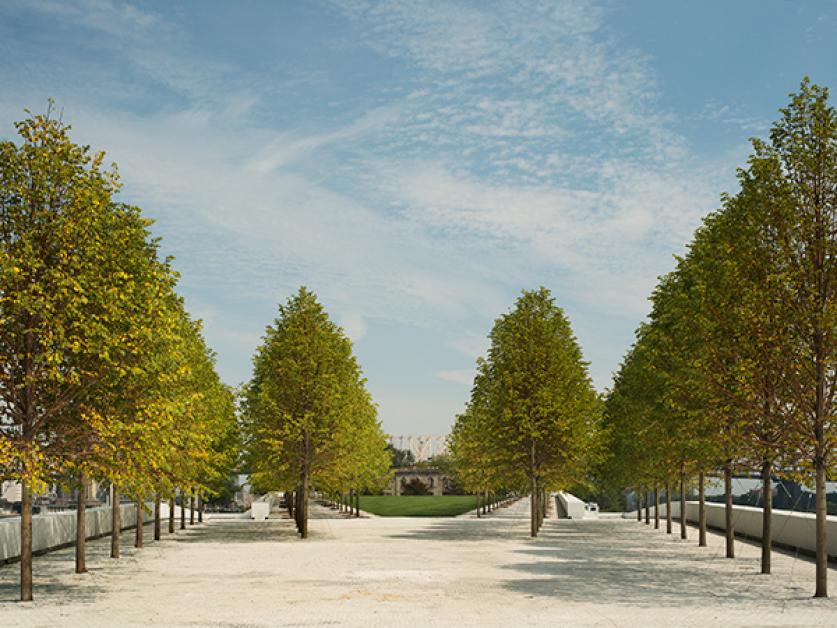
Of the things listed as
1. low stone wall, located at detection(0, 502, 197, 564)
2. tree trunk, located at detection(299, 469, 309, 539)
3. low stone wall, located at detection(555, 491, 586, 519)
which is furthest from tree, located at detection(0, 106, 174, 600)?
low stone wall, located at detection(555, 491, 586, 519)

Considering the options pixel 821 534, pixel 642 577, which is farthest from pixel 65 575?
pixel 821 534

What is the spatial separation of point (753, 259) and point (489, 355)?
2445 centimetres

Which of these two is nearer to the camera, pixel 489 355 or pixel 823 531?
pixel 823 531

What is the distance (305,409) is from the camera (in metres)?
43.8

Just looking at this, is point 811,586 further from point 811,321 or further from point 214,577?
point 214,577

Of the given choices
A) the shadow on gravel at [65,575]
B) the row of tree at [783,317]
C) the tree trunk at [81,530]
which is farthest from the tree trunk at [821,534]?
the tree trunk at [81,530]

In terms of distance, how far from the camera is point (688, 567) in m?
Answer: 26.7

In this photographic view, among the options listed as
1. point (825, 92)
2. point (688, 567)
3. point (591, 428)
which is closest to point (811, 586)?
point (688, 567)

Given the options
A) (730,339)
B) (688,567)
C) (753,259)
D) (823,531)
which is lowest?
(688,567)

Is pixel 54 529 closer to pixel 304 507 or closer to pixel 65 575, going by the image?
pixel 65 575

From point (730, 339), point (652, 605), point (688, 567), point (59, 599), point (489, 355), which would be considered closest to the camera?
point (652, 605)

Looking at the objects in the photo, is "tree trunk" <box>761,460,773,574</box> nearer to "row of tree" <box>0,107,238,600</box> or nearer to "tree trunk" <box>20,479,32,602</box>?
"row of tree" <box>0,107,238,600</box>

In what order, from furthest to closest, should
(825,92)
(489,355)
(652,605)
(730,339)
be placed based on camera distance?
(489,355) → (730,339) → (825,92) → (652,605)

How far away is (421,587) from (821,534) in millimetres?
8497
